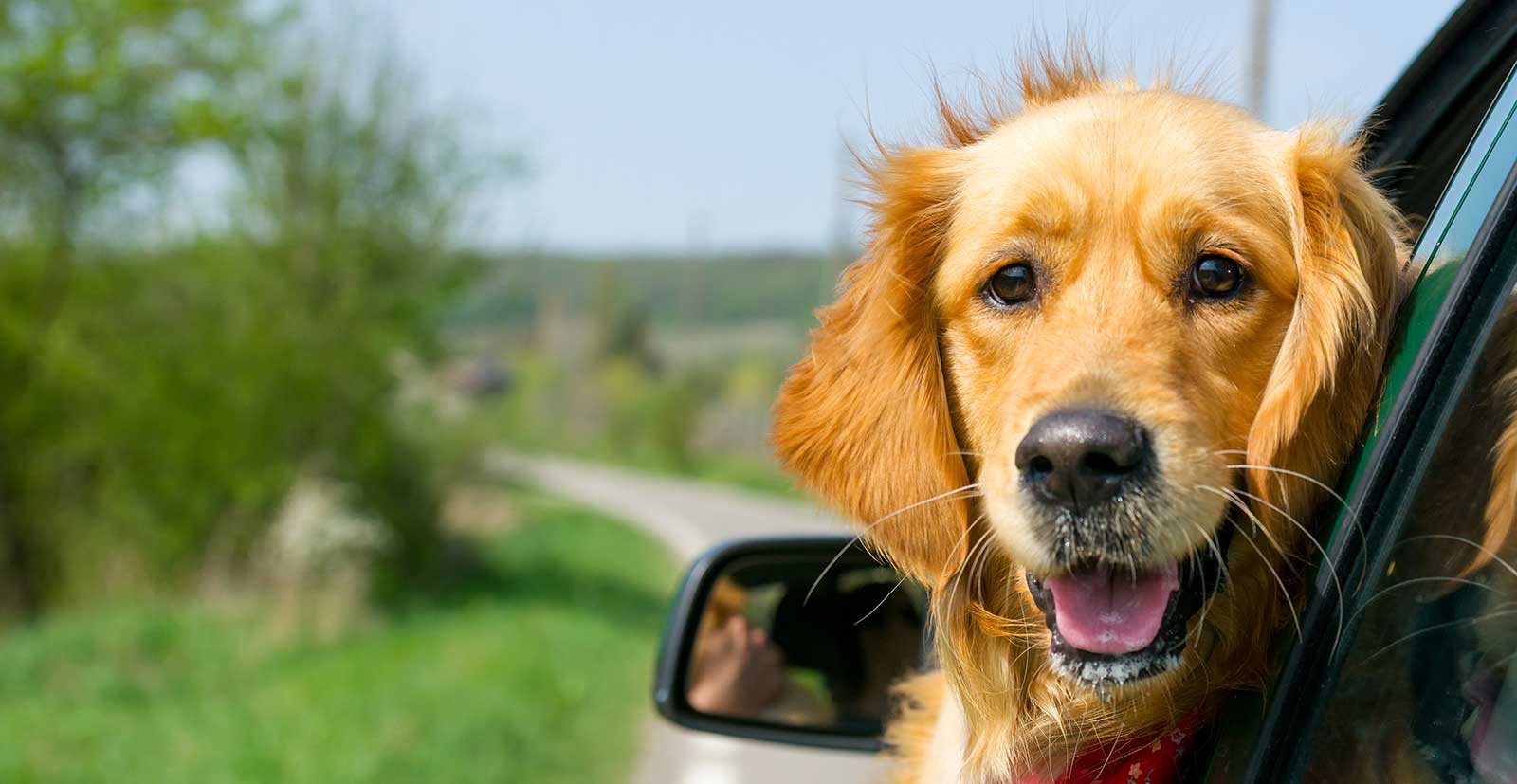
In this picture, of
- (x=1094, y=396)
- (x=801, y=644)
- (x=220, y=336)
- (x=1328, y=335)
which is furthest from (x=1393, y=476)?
(x=220, y=336)

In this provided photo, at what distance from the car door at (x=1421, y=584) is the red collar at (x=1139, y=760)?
7.2 inches

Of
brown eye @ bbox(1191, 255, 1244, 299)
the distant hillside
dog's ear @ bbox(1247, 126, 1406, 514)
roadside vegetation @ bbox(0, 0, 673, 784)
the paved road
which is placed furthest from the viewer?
the distant hillside

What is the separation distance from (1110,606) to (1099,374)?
1.21 feet

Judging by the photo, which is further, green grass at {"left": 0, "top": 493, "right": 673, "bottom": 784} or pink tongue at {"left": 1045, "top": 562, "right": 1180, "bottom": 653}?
green grass at {"left": 0, "top": 493, "right": 673, "bottom": 784}

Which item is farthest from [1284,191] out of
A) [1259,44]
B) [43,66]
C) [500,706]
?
[43,66]

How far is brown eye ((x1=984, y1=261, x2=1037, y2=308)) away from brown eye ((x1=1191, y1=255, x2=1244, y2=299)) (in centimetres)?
31

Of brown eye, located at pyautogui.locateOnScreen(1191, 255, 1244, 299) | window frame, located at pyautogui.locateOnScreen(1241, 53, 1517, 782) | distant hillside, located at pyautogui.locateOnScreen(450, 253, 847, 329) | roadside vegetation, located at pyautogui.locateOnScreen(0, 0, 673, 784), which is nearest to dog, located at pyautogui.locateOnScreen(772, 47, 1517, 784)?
brown eye, located at pyautogui.locateOnScreen(1191, 255, 1244, 299)

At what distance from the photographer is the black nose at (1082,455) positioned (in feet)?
6.34

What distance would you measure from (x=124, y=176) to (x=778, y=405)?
1648 cm

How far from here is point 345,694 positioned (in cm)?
1123

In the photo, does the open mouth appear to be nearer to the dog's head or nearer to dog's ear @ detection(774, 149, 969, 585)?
the dog's head

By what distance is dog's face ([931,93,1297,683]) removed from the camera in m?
1.97

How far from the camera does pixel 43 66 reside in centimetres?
1570

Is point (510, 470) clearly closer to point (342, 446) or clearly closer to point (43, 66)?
point (342, 446)
